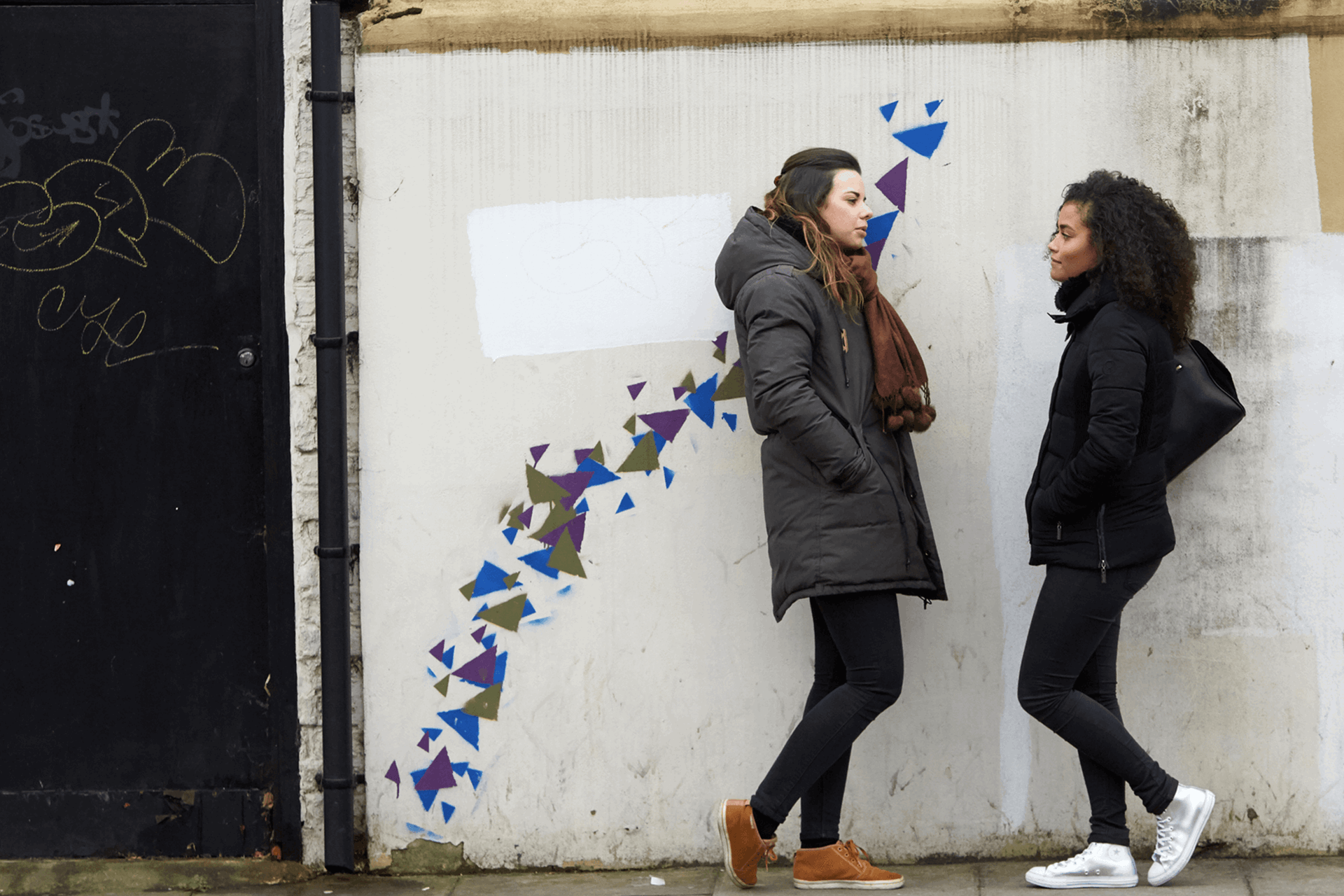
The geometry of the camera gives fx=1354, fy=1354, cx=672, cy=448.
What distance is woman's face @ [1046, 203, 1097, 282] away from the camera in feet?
11.7

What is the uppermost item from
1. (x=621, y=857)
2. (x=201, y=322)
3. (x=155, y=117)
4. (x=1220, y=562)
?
(x=155, y=117)

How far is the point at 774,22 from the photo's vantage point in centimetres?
400

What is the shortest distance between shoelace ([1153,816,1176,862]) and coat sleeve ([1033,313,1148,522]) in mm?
975

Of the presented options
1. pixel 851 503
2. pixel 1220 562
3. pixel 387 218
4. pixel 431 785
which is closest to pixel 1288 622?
pixel 1220 562

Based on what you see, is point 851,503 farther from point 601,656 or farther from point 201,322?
point 201,322

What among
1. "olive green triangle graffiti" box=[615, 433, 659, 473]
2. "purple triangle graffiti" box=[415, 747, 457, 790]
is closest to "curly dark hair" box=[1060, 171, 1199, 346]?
"olive green triangle graffiti" box=[615, 433, 659, 473]

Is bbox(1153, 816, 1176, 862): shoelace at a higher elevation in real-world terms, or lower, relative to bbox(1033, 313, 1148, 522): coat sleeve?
lower

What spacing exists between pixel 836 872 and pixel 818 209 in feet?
6.04

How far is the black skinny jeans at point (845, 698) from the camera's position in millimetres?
3611

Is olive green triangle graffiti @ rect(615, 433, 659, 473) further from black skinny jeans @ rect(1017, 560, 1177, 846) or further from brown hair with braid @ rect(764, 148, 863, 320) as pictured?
black skinny jeans @ rect(1017, 560, 1177, 846)

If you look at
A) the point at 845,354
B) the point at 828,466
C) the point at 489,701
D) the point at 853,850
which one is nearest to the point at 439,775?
the point at 489,701

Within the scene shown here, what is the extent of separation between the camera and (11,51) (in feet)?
13.5

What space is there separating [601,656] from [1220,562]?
6.15 feet

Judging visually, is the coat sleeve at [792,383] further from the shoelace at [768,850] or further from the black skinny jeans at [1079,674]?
the shoelace at [768,850]
